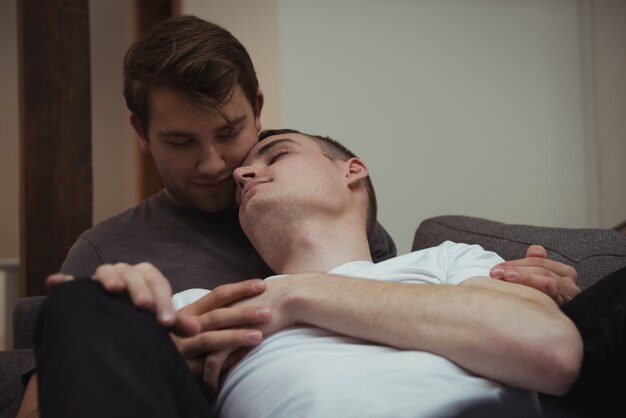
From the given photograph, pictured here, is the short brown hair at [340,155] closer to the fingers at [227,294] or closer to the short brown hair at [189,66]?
the short brown hair at [189,66]

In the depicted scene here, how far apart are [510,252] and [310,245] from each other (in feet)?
2.10

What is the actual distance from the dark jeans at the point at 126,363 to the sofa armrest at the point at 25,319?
0.95 meters

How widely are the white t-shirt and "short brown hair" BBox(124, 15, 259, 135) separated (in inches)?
30.4

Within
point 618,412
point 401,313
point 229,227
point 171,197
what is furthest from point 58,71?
point 618,412

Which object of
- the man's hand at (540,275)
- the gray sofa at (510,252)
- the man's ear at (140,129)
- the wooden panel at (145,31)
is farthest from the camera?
the wooden panel at (145,31)

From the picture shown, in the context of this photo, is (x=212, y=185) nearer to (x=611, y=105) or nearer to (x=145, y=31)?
(x=611, y=105)

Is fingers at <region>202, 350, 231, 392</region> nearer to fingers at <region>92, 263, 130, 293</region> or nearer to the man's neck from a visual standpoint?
fingers at <region>92, 263, 130, 293</region>

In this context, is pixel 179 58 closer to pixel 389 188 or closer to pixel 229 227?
pixel 229 227

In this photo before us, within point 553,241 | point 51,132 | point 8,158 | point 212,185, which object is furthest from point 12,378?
point 8,158

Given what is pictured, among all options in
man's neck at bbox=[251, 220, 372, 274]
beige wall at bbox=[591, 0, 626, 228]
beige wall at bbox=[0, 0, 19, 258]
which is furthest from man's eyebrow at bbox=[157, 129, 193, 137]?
beige wall at bbox=[0, 0, 19, 258]

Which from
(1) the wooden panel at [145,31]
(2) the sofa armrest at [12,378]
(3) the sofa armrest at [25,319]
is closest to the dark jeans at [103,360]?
(2) the sofa armrest at [12,378]

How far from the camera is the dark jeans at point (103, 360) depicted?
29.3 inches

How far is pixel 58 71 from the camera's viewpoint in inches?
102

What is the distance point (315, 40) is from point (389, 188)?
80 cm
